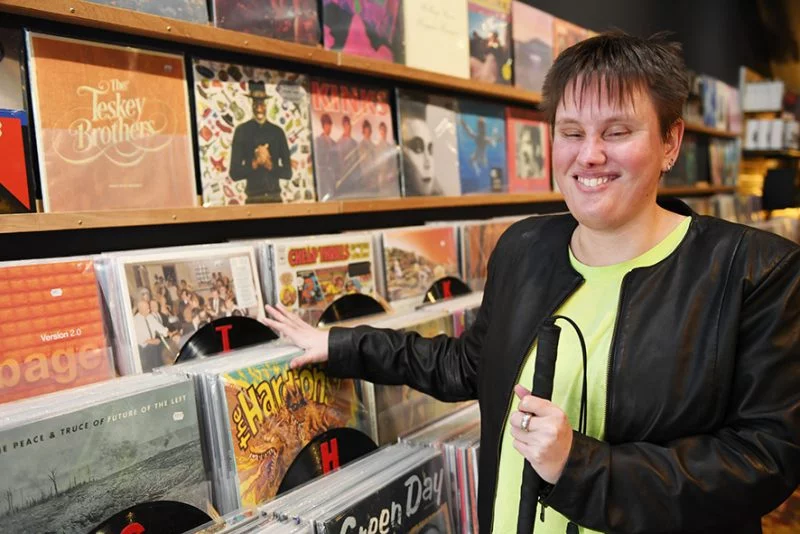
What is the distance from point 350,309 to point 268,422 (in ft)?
1.45

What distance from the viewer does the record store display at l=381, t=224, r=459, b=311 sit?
1702mm

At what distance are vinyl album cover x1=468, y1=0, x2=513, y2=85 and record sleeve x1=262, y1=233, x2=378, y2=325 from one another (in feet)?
2.76

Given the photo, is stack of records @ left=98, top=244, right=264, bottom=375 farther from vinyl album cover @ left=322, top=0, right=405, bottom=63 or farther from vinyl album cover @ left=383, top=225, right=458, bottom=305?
vinyl album cover @ left=322, top=0, right=405, bottom=63

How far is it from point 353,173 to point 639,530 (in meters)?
1.14

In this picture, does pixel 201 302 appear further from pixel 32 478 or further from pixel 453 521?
pixel 453 521

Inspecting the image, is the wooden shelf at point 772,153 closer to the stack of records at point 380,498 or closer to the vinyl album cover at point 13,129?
the stack of records at point 380,498

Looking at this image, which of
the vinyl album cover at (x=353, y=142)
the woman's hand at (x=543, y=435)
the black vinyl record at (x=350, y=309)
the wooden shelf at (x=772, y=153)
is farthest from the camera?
the wooden shelf at (x=772, y=153)

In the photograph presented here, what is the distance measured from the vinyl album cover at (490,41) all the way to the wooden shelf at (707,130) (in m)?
1.91

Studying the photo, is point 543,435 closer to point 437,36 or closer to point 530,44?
point 437,36

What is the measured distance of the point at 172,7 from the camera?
1242mm

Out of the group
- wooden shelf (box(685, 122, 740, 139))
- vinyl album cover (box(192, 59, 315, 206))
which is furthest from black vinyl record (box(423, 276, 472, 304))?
wooden shelf (box(685, 122, 740, 139))

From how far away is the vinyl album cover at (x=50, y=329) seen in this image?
101 cm

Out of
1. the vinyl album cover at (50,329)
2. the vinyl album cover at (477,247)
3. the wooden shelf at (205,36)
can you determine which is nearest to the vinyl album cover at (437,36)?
the wooden shelf at (205,36)

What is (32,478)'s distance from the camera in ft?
2.88
